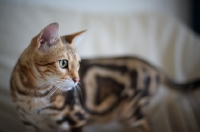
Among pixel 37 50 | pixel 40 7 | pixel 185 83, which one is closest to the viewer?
pixel 37 50

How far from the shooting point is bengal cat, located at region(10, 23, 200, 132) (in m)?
0.32

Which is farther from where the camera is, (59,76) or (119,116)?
(119,116)

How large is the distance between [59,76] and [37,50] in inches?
2.3

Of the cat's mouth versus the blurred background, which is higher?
the blurred background

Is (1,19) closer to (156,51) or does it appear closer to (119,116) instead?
(119,116)

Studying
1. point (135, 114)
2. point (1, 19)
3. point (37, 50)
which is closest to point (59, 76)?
point (37, 50)

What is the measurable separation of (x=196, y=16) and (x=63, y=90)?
2.22ft

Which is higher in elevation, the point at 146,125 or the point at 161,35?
the point at 161,35

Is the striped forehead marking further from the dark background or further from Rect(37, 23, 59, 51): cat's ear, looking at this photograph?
the dark background

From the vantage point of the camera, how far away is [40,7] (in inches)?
18.4

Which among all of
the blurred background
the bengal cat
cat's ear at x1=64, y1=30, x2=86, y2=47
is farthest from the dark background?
cat's ear at x1=64, y1=30, x2=86, y2=47

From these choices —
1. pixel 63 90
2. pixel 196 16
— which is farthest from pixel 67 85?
pixel 196 16

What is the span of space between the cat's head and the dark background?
0.62 m

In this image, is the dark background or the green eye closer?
the green eye
